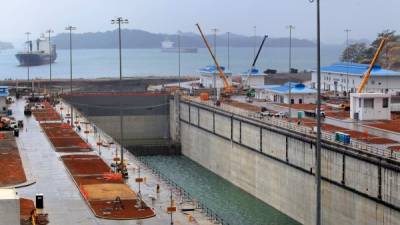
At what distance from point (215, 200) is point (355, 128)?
1374 cm

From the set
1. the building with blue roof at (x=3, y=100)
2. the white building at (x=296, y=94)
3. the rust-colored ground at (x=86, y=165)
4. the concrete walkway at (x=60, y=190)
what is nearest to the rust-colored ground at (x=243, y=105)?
the white building at (x=296, y=94)

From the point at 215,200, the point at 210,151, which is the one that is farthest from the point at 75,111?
the point at 215,200

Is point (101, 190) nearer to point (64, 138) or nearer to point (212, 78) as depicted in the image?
point (64, 138)

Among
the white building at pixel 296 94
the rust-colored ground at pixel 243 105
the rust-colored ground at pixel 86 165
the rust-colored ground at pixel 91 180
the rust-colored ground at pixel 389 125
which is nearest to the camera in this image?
the rust-colored ground at pixel 91 180

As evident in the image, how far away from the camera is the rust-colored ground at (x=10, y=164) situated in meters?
60.2

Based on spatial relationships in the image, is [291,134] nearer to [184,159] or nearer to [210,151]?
[210,151]

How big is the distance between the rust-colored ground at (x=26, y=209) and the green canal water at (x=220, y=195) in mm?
15339

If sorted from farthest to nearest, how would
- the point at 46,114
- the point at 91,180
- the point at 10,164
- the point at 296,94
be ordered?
the point at 46,114 < the point at 296,94 < the point at 10,164 < the point at 91,180

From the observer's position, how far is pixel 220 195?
73.9m

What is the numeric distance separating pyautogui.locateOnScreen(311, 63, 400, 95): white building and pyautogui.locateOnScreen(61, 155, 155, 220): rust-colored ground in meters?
48.4

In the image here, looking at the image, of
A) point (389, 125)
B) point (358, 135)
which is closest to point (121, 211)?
point (358, 135)

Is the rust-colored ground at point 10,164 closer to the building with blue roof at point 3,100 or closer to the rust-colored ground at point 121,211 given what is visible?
the rust-colored ground at point 121,211

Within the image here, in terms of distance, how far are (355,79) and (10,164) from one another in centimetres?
6029

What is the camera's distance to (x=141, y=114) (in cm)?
11588
